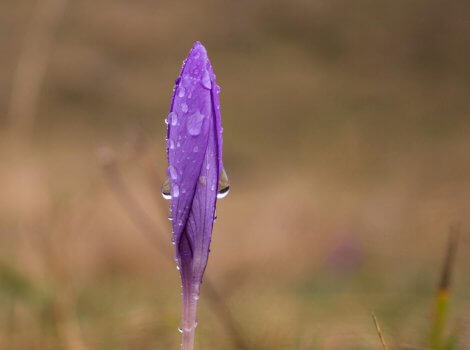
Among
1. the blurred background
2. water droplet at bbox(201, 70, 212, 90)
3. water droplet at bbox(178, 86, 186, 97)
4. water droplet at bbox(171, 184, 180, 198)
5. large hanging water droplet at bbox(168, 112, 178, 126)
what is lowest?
the blurred background

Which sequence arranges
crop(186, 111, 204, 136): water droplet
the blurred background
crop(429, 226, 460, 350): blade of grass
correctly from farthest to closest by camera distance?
1. the blurred background
2. crop(429, 226, 460, 350): blade of grass
3. crop(186, 111, 204, 136): water droplet

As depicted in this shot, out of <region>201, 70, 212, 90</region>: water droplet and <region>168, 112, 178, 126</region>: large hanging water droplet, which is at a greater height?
<region>201, 70, 212, 90</region>: water droplet

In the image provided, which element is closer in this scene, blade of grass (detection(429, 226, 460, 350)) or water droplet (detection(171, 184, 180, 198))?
water droplet (detection(171, 184, 180, 198))

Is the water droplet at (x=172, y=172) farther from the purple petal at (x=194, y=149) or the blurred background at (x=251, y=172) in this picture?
the blurred background at (x=251, y=172)

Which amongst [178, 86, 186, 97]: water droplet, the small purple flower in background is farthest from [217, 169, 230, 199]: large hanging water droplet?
Answer: [178, 86, 186, 97]: water droplet

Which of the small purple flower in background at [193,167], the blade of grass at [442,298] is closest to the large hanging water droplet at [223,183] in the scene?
the small purple flower in background at [193,167]

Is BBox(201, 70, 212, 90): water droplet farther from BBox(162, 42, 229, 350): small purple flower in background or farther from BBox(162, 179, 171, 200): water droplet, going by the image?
BBox(162, 179, 171, 200): water droplet
